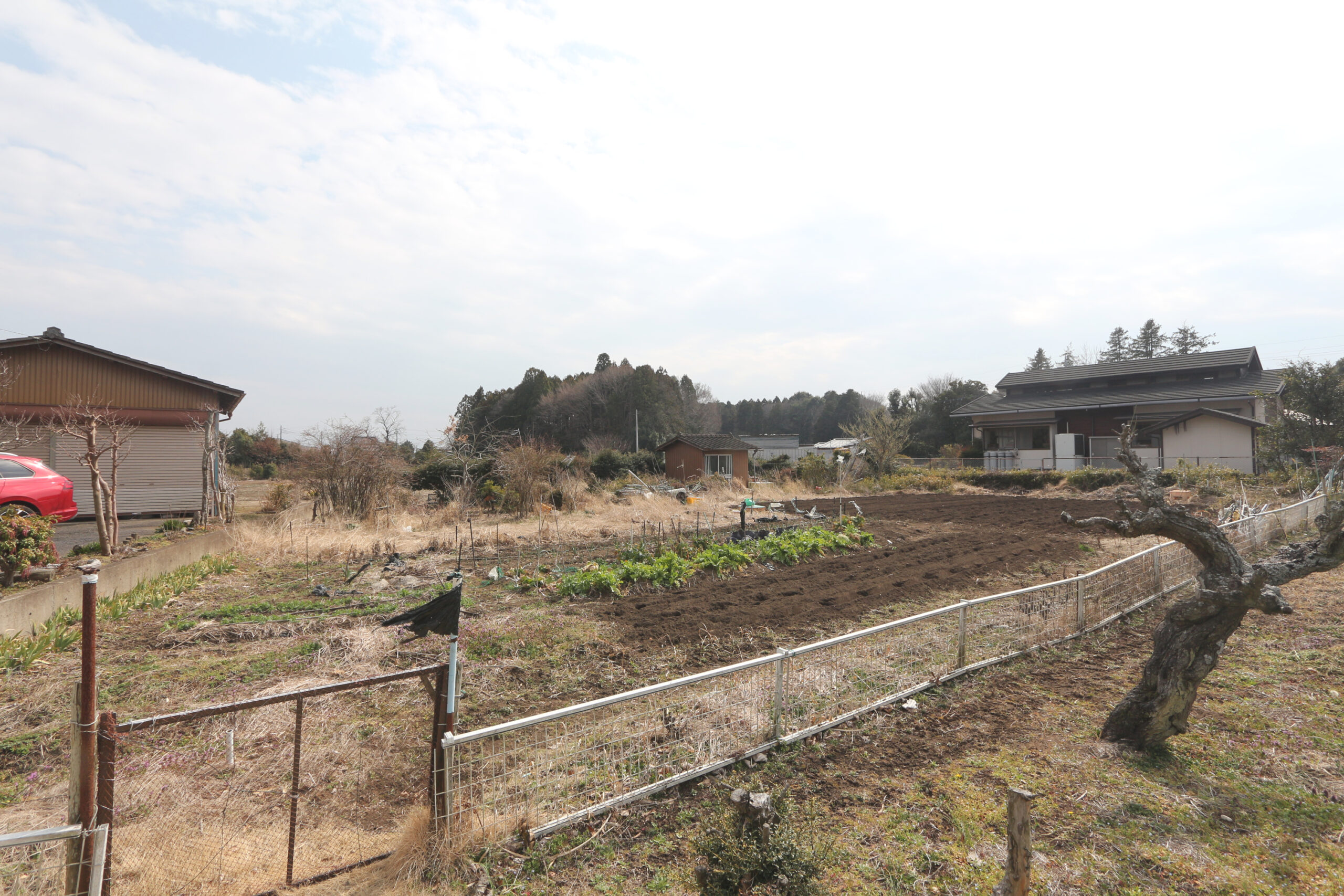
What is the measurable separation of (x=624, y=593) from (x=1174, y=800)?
628 cm

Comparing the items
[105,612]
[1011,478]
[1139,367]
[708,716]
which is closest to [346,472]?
[105,612]

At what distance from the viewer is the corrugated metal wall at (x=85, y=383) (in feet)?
45.0

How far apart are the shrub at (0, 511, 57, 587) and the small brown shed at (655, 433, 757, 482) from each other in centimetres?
2154

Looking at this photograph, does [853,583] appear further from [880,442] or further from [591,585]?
[880,442]

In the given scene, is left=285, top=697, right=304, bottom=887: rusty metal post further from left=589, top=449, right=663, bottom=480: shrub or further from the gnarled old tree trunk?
left=589, top=449, right=663, bottom=480: shrub

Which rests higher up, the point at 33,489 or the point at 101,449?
the point at 101,449

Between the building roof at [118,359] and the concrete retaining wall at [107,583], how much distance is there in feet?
18.8

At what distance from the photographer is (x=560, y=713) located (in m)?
3.30

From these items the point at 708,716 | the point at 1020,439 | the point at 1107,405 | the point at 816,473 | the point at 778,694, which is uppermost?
the point at 1107,405

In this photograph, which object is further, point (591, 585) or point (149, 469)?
point (149, 469)

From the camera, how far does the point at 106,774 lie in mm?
2338

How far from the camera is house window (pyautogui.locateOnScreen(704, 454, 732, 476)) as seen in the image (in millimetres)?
27781

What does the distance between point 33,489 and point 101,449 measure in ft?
10.2

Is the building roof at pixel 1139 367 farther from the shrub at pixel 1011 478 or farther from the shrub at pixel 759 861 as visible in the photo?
the shrub at pixel 759 861
